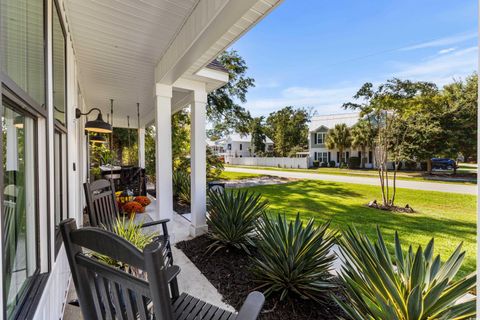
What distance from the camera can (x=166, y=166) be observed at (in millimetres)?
4305

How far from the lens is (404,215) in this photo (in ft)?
21.1

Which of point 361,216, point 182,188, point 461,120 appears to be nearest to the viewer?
point 361,216

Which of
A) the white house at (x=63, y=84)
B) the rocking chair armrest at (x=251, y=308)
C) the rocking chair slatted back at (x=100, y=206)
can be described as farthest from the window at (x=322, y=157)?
the rocking chair armrest at (x=251, y=308)

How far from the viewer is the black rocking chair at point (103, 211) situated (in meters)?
2.60

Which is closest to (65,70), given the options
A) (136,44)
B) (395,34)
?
(136,44)

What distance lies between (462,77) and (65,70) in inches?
898

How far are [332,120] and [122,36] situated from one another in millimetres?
28020

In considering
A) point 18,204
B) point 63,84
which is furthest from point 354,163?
point 18,204

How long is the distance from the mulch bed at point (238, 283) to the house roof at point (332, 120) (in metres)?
25.3

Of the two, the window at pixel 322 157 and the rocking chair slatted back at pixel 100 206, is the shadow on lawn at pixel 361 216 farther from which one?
the window at pixel 322 157

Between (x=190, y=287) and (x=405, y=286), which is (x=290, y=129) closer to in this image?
(x=190, y=287)

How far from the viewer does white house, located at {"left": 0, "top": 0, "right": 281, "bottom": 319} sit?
1.22 metres

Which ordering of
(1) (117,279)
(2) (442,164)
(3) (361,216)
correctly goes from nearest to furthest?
(1) (117,279) < (3) (361,216) < (2) (442,164)

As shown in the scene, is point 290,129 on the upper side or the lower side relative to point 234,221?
upper
